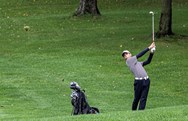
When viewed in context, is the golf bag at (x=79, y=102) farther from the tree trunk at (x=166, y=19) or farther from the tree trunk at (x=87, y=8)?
the tree trunk at (x=87, y=8)

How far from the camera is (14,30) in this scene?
111ft

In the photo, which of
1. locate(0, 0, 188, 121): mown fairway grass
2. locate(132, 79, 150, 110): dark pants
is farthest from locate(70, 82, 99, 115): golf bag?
locate(132, 79, 150, 110): dark pants

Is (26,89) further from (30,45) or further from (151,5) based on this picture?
(151,5)

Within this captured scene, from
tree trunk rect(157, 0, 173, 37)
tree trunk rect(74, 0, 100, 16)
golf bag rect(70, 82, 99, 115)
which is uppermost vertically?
golf bag rect(70, 82, 99, 115)

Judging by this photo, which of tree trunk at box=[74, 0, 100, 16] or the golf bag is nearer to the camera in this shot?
the golf bag

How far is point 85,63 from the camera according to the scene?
1001 inches

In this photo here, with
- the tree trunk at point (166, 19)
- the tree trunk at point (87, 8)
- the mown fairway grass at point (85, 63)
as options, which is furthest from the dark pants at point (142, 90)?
the tree trunk at point (87, 8)

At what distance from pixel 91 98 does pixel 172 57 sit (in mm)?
7567

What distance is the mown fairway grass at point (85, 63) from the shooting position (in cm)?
1803

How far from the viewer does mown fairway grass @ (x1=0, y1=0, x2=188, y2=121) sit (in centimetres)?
1803

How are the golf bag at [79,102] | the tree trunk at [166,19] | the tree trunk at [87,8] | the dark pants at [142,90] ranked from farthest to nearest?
the tree trunk at [87,8], the tree trunk at [166,19], the dark pants at [142,90], the golf bag at [79,102]

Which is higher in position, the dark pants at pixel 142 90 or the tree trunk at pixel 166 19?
the dark pants at pixel 142 90

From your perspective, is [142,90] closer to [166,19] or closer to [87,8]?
[166,19]

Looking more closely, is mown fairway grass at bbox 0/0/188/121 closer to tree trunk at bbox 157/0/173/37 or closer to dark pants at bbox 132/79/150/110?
tree trunk at bbox 157/0/173/37
